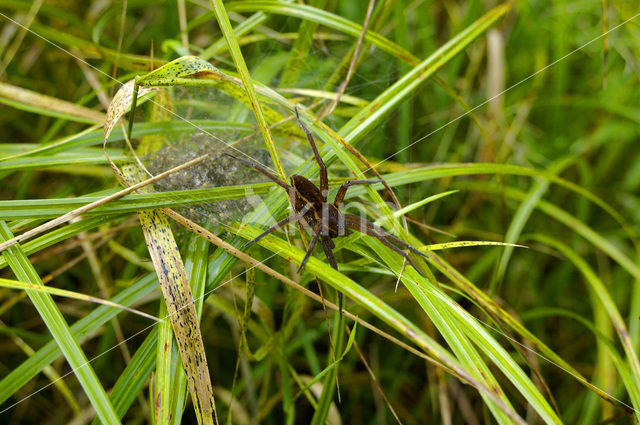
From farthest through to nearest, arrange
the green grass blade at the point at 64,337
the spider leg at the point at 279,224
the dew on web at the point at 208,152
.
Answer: the dew on web at the point at 208,152 → the spider leg at the point at 279,224 → the green grass blade at the point at 64,337

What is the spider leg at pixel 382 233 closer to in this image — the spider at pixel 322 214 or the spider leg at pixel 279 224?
the spider at pixel 322 214

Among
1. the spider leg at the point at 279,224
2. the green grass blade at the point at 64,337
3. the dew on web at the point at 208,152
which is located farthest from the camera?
the dew on web at the point at 208,152

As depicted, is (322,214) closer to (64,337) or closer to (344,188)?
Result: (344,188)

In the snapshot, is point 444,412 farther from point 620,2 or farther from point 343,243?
point 620,2

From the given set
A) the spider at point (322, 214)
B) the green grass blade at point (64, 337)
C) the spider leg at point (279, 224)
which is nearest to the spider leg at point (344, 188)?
the spider at point (322, 214)

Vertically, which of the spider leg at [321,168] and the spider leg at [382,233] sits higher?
the spider leg at [321,168]

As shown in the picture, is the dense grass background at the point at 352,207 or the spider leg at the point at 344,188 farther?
the spider leg at the point at 344,188

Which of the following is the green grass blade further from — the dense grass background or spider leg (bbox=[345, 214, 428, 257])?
spider leg (bbox=[345, 214, 428, 257])

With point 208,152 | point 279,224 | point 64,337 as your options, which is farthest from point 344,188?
point 64,337
